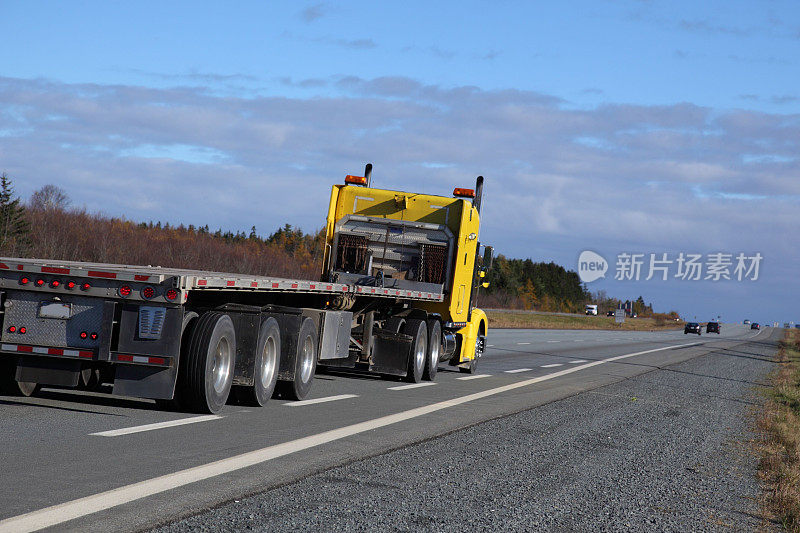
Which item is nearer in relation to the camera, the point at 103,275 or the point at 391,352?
the point at 103,275

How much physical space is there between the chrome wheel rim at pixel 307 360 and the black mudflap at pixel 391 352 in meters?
2.97

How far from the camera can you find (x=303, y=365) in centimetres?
1079

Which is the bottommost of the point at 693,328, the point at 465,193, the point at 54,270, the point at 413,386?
the point at 413,386

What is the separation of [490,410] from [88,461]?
613 centimetres

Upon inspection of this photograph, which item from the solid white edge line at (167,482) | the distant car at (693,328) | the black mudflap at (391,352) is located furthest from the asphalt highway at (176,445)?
the distant car at (693,328)

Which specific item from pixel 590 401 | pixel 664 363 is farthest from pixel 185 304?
pixel 664 363

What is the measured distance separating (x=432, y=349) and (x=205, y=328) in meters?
7.11

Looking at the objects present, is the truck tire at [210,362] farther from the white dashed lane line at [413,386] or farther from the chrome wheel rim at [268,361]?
the white dashed lane line at [413,386]

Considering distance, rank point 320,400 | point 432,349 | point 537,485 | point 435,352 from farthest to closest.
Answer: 1. point 435,352
2. point 432,349
3. point 320,400
4. point 537,485

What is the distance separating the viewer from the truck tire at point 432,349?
15.0 meters

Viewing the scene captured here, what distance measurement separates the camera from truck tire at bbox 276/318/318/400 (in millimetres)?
10531

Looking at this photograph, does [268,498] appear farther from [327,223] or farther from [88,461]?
[327,223]

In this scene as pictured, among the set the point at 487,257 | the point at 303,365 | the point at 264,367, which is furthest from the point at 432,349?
the point at 264,367

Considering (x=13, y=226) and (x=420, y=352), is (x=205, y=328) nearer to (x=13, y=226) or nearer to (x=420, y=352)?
(x=420, y=352)
